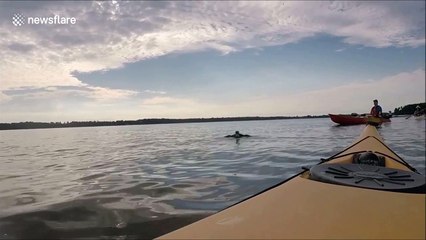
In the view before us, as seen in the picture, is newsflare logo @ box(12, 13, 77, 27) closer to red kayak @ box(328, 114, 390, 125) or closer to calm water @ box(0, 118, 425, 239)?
calm water @ box(0, 118, 425, 239)

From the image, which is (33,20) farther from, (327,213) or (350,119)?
(350,119)

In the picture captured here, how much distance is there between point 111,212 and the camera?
393 cm

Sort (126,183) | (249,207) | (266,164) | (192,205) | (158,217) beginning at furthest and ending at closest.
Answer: (266,164) → (126,183) → (192,205) → (158,217) → (249,207)

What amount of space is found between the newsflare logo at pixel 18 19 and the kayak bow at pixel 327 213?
15.4 ft

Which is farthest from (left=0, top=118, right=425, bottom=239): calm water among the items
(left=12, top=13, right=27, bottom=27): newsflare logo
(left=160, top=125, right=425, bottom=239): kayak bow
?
(left=12, top=13, right=27, bottom=27): newsflare logo

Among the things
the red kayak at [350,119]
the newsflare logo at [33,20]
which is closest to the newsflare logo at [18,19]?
the newsflare logo at [33,20]

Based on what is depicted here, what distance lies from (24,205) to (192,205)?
2.37 meters

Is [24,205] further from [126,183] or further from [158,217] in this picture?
[158,217]

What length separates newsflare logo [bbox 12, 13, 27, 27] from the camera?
484cm

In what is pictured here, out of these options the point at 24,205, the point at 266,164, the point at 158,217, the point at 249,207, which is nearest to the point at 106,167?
the point at 24,205

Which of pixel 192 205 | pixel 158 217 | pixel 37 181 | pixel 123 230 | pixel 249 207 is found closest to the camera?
pixel 249 207

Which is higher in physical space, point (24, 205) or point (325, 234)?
point (325, 234)

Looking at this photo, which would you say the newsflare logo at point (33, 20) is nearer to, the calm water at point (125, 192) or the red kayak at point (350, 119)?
the calm water at point (125, 192)

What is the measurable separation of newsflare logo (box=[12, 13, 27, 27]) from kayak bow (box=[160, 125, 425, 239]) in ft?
15.4
